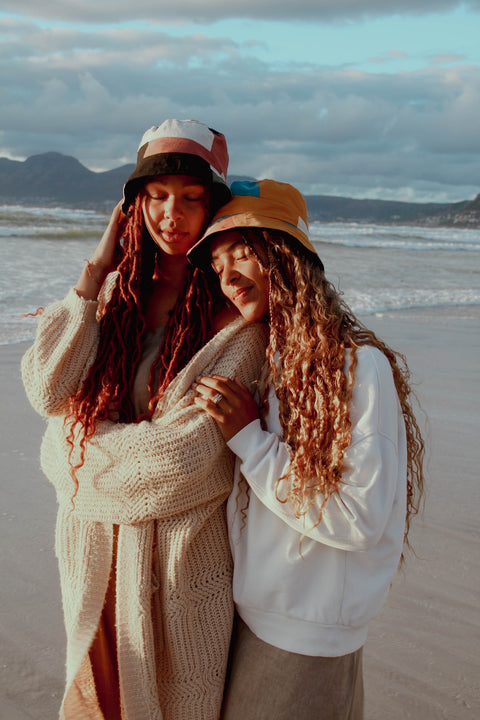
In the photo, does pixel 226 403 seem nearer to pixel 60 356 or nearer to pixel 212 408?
pixel 212 408

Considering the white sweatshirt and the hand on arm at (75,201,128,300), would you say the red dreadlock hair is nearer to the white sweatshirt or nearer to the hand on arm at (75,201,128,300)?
the hand on arm at (75,201,128,300)

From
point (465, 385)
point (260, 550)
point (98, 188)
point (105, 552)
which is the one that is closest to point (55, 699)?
point (105, 552)

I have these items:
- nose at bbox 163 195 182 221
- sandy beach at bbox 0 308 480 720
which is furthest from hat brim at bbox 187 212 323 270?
sandy beach at bbox 0 308 480 720

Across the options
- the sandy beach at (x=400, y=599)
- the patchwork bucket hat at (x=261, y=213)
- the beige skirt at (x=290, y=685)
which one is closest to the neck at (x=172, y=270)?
the patchwork bucket hat at (x=261, y=213)

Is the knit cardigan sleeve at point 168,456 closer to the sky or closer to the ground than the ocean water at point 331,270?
→ closer to the sky

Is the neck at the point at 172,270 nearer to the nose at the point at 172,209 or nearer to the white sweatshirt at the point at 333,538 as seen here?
the nose at the point at 172,209

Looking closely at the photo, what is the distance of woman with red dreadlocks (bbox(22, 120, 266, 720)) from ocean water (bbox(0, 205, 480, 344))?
7.08 feet

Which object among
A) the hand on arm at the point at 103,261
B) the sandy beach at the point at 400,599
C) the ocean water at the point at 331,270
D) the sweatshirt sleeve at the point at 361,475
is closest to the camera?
the sweatshirt sleeve at the point at 361,475

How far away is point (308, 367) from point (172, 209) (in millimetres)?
573

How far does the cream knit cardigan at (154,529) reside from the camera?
5.98 ft

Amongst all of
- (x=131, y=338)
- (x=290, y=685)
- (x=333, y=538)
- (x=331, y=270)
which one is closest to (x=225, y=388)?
(x=131, y=338)

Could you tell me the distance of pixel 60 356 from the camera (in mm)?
1951

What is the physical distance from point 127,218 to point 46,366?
51 centimetres

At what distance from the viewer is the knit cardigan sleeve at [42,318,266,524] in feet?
5.89
